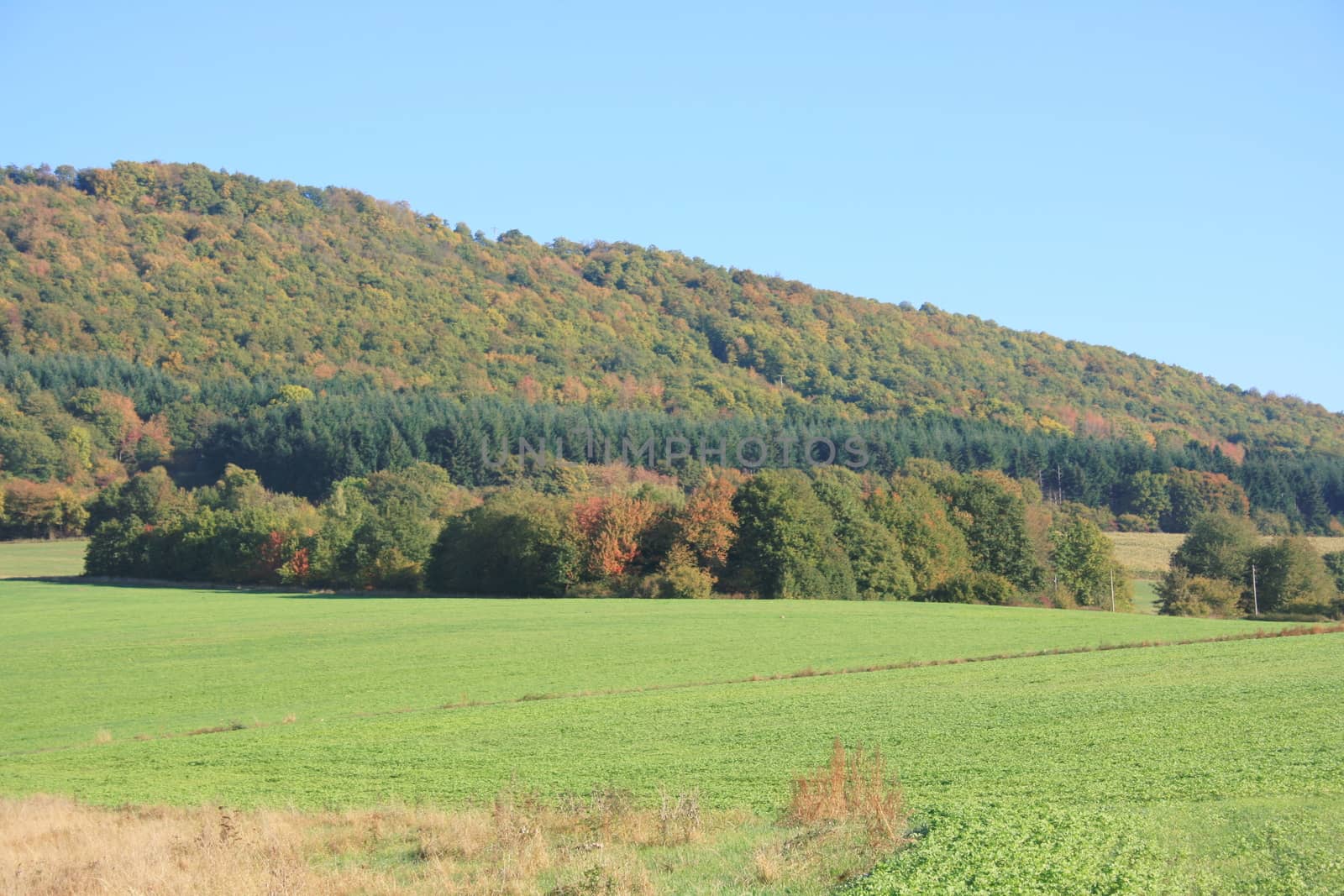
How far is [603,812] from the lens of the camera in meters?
16.3

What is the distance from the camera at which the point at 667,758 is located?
2284 cm

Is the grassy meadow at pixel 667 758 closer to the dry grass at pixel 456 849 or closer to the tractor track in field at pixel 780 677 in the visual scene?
the dry grass at pixel 456 849

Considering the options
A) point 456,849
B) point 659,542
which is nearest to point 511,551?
point 659,542

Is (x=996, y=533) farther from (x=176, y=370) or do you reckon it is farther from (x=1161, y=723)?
(x=176, y=370)

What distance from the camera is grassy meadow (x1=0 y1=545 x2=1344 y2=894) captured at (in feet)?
42.7

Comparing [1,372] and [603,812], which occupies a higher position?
[1,372]

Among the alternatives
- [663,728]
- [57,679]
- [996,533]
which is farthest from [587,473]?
[663,728]

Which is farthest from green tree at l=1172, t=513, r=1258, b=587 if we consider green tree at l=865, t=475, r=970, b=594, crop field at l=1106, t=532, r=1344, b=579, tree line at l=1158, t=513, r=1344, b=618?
green tree at l=865, t=475, r=970, b=594

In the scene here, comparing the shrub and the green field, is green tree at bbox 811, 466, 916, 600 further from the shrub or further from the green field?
the green field

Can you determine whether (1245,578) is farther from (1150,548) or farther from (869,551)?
(1150,548)

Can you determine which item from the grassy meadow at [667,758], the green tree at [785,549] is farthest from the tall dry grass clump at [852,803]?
the green tree at [785,549]

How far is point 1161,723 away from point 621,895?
597 inches

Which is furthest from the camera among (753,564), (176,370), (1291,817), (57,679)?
(176,370)

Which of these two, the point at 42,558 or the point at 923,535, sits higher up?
the point at 923,535
